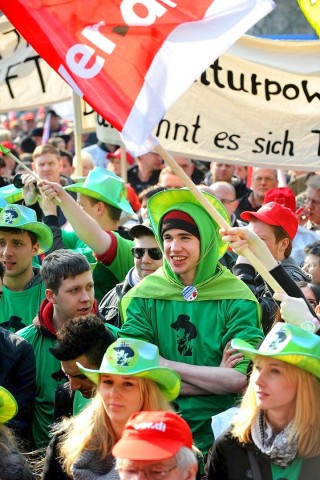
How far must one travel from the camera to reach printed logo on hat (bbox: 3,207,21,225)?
8117 millimetres

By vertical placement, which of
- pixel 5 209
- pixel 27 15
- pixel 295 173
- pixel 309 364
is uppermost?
pixel 27 15

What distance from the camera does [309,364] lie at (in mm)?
5156

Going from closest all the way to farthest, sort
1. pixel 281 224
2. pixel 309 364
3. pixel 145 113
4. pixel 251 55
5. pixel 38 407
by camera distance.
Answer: pixel 309 364
pixel 145 113
pixel 38 407
pixel 281 224
pixel 251 55

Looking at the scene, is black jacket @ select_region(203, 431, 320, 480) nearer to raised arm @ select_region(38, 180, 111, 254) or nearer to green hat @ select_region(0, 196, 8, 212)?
raised arm @ select_region(38, 180, 111, 254)

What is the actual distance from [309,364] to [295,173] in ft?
31.3

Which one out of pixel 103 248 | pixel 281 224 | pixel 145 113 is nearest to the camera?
pixel 145 113

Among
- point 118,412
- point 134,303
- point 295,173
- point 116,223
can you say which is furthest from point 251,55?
point 295,173

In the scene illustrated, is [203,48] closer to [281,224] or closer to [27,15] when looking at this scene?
[27,15]

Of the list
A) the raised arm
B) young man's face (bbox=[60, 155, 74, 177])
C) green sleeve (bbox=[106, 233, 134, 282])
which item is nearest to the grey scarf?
the raised arm

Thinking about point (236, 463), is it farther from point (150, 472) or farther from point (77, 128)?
point (77, 128)

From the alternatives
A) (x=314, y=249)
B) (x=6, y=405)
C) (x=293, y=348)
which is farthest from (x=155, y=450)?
(x=314, y=249)

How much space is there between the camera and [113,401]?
215 inches

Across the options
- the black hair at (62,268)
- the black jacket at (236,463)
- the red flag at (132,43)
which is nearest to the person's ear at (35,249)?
the black hair at (62,268)

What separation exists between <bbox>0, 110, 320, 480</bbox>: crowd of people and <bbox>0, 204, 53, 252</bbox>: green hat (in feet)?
0.03
